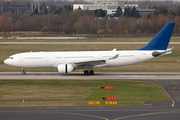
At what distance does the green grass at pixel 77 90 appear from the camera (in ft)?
95.0

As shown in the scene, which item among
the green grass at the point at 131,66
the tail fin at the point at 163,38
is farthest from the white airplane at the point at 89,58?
the green grass at the point at 131,66

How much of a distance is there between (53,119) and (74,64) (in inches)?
818

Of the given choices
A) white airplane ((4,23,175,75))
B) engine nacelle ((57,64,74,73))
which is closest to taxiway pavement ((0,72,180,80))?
engine nacelle ((57,64,74,73))

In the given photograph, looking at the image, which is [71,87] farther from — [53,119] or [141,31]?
[141,31]

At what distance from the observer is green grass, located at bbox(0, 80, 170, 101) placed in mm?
28953

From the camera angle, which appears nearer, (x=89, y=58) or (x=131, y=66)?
(x=89, y=58)

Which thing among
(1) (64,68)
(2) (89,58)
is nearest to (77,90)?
(1) (64,68)

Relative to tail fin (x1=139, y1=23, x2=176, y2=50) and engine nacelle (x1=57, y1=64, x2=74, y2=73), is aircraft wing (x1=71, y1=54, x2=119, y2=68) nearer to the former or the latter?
engine nacelle (x1=57, y1=64, x2=74, y2=73)

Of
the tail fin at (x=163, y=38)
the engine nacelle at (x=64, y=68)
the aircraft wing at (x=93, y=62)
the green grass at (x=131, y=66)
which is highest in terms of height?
the tail fin at (x=163, y=38)

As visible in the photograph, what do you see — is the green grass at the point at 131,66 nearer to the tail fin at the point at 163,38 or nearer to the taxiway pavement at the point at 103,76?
the taxiway pavement at the point at 103,76

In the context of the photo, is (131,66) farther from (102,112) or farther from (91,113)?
(91,113)

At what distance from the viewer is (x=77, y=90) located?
32.5 meters

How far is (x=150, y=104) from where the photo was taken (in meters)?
26.0

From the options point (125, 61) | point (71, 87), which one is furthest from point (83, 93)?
point (125, 61)
